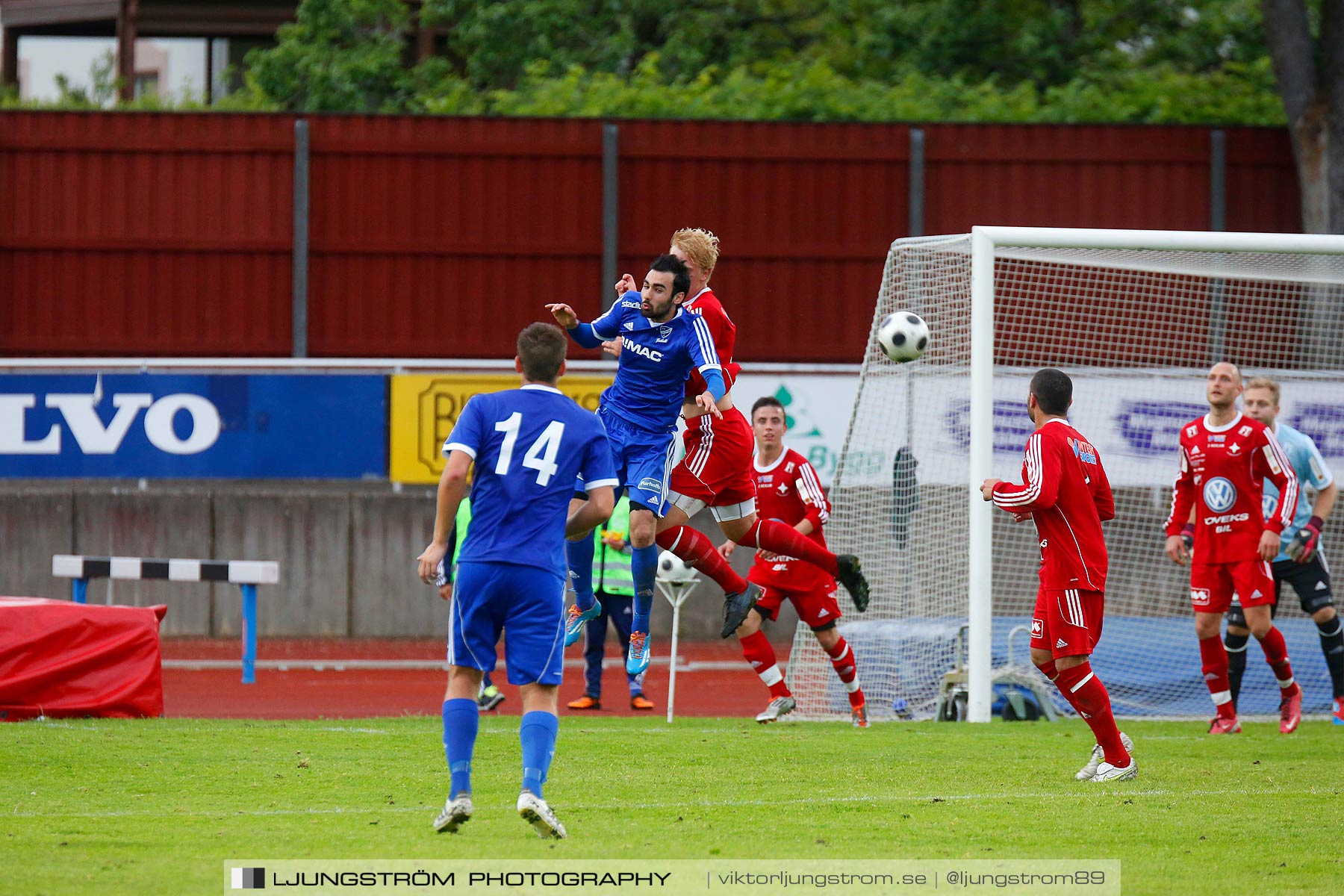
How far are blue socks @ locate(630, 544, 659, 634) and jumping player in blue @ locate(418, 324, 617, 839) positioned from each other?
10.1ft

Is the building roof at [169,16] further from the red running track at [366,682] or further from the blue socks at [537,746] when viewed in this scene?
the blue socks at [537,746]

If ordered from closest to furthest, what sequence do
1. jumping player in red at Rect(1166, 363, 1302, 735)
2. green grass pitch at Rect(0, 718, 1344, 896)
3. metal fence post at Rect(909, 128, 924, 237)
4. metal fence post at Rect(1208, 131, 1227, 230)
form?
1. green grass pitch at Rect(0, 718, 1344, 896)
2. jumping player in red at Rect(1166, 363, 1302, 735)
3. metal fence post at Rect(909, 128, 924, 237)
4. metal fence post at Rect(1208, 131, 1227, 230)

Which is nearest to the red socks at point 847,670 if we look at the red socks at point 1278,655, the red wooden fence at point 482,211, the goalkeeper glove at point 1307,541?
the red socks at point 1278,655

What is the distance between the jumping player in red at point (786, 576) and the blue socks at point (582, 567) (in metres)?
2.41

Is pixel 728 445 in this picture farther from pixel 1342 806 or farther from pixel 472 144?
pixel 472 144

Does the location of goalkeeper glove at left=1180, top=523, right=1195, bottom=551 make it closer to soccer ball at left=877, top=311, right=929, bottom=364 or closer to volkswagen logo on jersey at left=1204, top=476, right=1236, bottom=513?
volkswagen logo on jersey at left=1204, top=476, right=1236, bottom=513

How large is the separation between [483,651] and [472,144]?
15.3 m

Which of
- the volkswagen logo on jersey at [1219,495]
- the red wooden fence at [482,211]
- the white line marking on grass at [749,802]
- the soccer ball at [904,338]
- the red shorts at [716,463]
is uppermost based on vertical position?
the red wooden fence at [482,211]

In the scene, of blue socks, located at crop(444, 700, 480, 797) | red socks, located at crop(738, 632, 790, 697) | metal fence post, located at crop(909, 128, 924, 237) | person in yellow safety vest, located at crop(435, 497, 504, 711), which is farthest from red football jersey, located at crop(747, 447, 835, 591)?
metal fence post, located at crop(909, 128, 924, 237)

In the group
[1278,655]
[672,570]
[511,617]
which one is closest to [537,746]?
[511,617]

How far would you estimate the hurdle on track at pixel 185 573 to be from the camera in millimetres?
13891

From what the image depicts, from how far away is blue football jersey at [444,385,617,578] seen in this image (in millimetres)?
6344

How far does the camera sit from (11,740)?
9.38 meters

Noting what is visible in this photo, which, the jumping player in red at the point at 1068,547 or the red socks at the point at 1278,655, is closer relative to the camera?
the jumping player in red at the point at 1068,547
